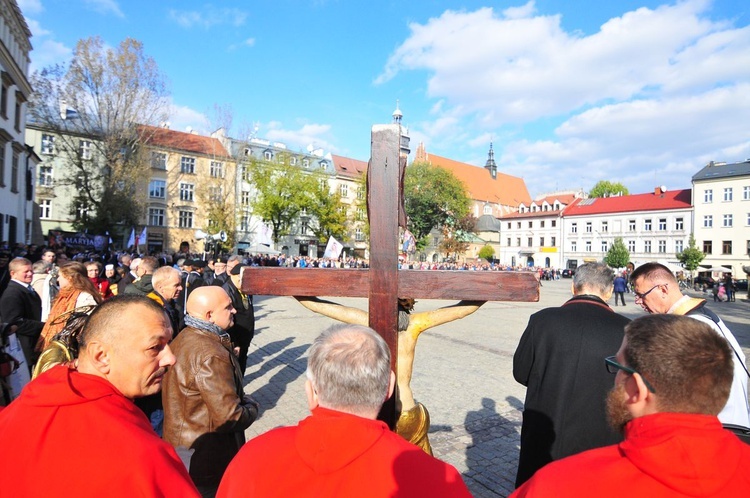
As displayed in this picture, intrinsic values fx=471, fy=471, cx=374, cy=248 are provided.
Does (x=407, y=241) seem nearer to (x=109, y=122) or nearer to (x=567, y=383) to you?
(x=567, y=383)

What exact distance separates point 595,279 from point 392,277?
1.46 meters

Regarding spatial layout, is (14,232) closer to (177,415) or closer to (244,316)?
(244,316)

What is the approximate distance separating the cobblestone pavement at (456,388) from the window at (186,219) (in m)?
38.8

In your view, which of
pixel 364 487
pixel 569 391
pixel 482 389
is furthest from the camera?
pixel 482 389

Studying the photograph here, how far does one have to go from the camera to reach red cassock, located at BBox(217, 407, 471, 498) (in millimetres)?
1290

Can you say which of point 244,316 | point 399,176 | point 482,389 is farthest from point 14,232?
point 399,176

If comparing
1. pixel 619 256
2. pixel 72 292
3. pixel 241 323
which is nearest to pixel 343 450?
pixel 72 292

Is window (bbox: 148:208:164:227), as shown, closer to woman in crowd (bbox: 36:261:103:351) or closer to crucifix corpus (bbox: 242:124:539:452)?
woman in crowd (bbox: 36:261:103:351)

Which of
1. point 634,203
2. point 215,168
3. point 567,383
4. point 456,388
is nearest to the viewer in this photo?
point 567,383

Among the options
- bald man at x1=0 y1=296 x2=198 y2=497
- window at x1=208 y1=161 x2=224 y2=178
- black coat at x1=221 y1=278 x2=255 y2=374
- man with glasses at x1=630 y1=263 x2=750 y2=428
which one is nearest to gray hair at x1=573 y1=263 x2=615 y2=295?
man with glasses at x1=630 y1=263 x2=750 y2=428

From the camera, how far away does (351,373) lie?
4.71 feet

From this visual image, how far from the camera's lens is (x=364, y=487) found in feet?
4.20

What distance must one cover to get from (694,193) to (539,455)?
209 feet

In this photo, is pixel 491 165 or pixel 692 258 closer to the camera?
pixel 692 258
